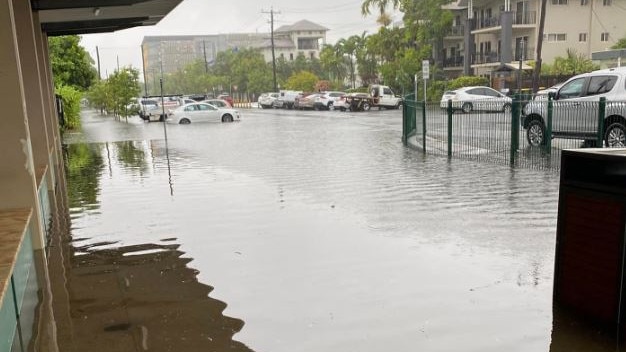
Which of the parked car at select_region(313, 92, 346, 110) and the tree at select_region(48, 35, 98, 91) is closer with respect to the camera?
the tree at select_region(48, 35, 98, 91)

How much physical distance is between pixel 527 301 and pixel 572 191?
1120 millimetres

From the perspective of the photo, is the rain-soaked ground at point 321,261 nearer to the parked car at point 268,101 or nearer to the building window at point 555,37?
the building window at point 555,37

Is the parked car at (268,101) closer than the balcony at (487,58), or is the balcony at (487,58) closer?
the balcony at (487,58)

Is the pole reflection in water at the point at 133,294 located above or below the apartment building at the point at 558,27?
below

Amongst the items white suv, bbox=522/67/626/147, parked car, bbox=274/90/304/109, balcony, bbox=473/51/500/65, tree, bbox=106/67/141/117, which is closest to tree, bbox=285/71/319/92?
parked car, bbox=274/90/304/109

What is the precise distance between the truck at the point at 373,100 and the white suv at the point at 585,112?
27387 mm

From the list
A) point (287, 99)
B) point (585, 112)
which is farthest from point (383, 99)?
point (585, 112)

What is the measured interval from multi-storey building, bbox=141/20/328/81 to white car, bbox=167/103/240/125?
1394 inches

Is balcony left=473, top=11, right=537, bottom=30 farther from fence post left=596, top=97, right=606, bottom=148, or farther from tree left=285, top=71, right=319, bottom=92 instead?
fence post left=596, top=97, right=606, bottom=148

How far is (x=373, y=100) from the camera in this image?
4394 centimetres

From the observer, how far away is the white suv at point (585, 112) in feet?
40.7

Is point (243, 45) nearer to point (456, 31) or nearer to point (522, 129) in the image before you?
point (456, 31)

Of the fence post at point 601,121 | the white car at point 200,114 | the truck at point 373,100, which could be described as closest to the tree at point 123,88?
the white car at point 200,114

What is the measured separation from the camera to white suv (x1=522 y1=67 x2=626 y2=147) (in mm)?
12398
